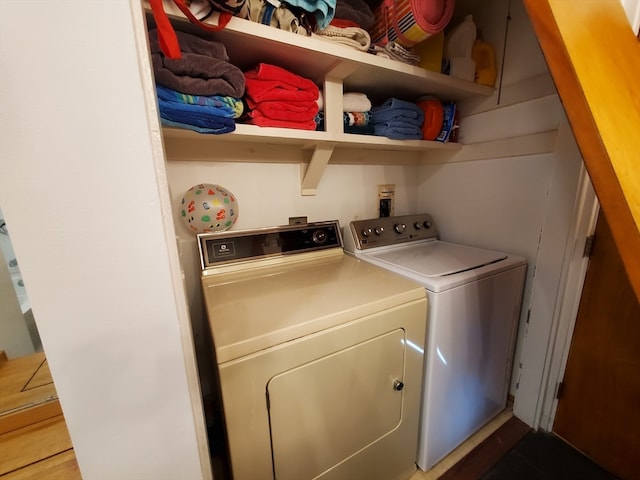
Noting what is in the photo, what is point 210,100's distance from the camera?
94 centimetres

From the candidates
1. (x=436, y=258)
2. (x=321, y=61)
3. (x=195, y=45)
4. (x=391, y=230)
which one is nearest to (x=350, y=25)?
(x=321, y=61)

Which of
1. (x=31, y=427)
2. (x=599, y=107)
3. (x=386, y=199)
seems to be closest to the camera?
(x=599, y=107)

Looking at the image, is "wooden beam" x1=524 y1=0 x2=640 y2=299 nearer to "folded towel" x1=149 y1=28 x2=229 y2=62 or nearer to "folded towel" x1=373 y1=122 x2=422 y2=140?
"folded towel" x1=373 y1=122 x2=422 y2=140

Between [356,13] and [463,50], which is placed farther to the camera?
[463,50]

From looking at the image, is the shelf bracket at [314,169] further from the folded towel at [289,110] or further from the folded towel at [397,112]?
the folded towel at [397,112]

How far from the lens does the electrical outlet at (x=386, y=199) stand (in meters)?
1.85

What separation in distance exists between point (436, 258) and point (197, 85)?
4.48 feet

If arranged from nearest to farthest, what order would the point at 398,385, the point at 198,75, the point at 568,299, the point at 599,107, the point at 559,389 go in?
the point at 599,107, the point at 198,75, the point at 398,385, the point at 568,299, the point at 559,389

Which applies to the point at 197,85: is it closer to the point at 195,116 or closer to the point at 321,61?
the point at 195,116

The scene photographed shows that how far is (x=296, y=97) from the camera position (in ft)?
3.66

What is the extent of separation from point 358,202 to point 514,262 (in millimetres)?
961

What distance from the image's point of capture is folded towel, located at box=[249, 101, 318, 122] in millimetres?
1073

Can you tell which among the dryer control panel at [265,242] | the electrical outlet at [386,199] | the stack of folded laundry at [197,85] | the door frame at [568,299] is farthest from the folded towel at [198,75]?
the door frame at [568,299]

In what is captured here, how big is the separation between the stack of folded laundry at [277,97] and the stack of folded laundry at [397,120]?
44 centimetres
